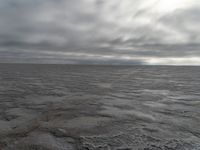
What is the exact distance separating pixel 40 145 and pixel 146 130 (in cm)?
444

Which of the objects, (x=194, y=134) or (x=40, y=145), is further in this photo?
(x=194, y=134)

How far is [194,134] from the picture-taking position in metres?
7.29

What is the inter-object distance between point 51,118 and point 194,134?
22.1 feet

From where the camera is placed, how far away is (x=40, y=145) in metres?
6.10

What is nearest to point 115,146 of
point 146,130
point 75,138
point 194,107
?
point 75,138

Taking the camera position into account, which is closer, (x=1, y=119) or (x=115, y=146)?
(x=115, y=146)

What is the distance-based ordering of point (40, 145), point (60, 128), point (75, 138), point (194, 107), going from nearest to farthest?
point (40, 145), point (75, 138), point (60, 128), point (194, 107)

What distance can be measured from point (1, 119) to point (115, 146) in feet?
19.9

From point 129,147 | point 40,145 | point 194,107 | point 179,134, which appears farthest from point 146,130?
point 194,107

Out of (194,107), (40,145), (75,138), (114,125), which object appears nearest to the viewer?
(40,145)

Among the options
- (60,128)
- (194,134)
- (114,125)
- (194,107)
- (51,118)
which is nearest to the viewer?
(194,134)

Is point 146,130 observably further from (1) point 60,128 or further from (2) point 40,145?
(2) point 40,145

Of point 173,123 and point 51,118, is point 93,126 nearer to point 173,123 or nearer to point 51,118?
point 51,118

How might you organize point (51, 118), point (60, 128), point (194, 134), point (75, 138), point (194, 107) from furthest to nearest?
point (194, 107)
point (51, 118)
point (60, 128)
point (194, 134)
point (75, 138)
